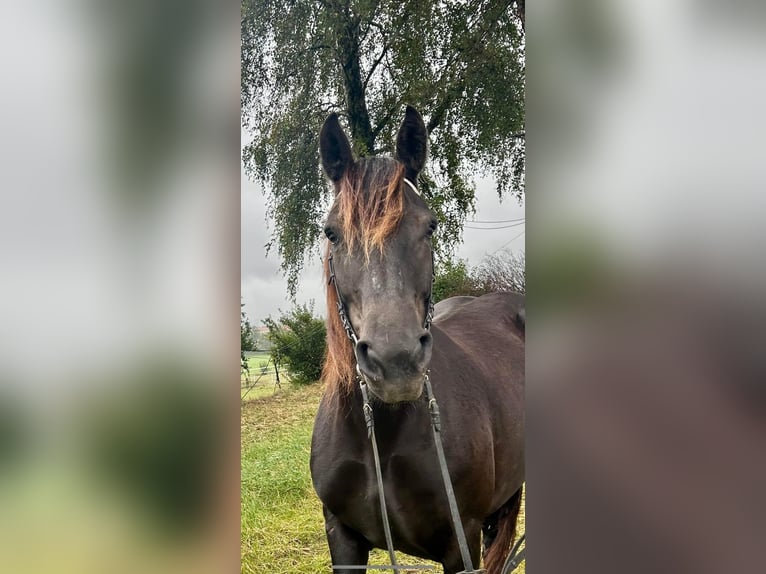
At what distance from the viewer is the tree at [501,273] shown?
1.41 m

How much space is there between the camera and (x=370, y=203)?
3.84ft

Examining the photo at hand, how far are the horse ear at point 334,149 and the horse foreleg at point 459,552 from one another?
1.02 m

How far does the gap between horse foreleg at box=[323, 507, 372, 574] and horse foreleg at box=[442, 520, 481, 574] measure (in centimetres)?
23

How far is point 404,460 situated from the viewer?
1287 mm

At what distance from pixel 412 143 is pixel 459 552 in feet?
3.56

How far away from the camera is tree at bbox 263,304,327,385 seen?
1.47m

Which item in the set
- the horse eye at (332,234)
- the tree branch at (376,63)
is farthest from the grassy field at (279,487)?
the tree branch at (376,63)

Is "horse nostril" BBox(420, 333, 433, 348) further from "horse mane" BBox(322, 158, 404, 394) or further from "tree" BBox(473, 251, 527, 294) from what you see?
"tree" BBox(473, 251, 527, 294)
